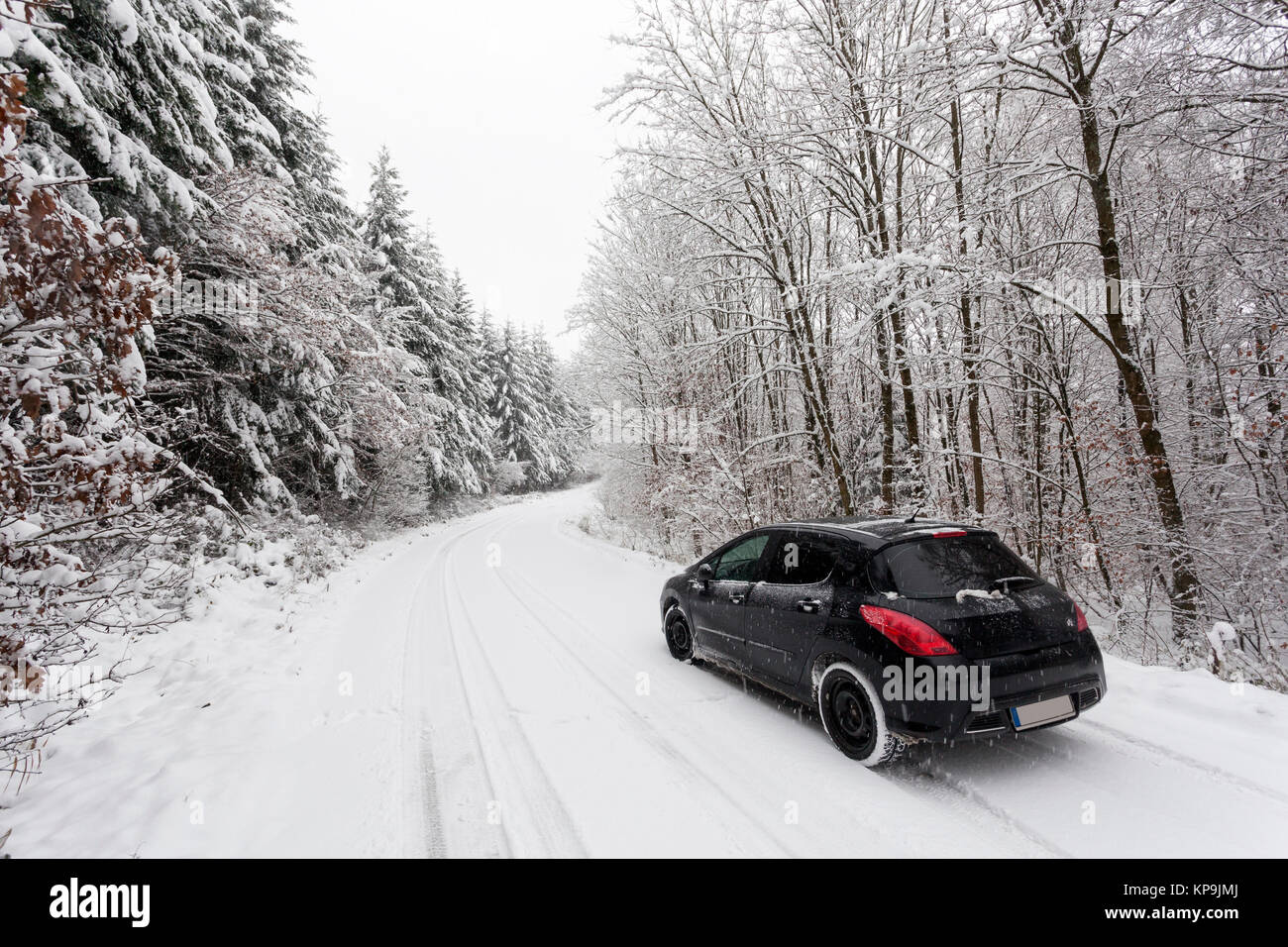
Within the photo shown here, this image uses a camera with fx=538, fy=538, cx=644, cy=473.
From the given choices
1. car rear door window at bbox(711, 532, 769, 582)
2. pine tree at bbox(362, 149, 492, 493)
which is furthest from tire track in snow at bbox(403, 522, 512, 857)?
pine tree at bbox(362, 149, 492, 493)

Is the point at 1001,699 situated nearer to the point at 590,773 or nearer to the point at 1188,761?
the point at 1188,761

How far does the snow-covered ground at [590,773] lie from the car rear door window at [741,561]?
106 centimetres

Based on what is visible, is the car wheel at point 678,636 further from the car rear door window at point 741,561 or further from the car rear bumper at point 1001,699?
the car rear bumper at point 1001,699

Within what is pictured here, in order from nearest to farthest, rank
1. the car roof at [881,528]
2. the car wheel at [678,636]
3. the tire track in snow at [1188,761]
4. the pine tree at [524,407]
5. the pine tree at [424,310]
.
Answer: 1. the tire track in snow at [1188,761]
2. the car roof at [881,528]
3. the car wheel at [678,636]
4. the pine tree at [424,310]
5. the pine tree at [524,407]

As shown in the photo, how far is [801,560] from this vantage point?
4.57 metres

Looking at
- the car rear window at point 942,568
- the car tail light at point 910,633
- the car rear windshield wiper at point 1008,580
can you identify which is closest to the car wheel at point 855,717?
the car tail light at point 910,633

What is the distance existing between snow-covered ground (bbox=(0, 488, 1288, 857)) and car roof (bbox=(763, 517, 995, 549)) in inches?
59.6

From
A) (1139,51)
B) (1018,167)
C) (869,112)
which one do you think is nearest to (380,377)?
(869,112)

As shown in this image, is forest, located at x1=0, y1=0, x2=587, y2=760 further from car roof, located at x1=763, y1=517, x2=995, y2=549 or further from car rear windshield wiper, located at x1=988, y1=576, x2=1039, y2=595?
car rear windshield wiper, located at x1=988, y1=576, x2=1039, y2=595

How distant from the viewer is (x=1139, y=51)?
5504 millimetres

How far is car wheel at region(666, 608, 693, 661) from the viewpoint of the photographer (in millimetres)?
6037

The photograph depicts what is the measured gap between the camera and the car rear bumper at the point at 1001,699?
3.26 m

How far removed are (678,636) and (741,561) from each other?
4.60 feet

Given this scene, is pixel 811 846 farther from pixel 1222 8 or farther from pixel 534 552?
pixel 534 552
